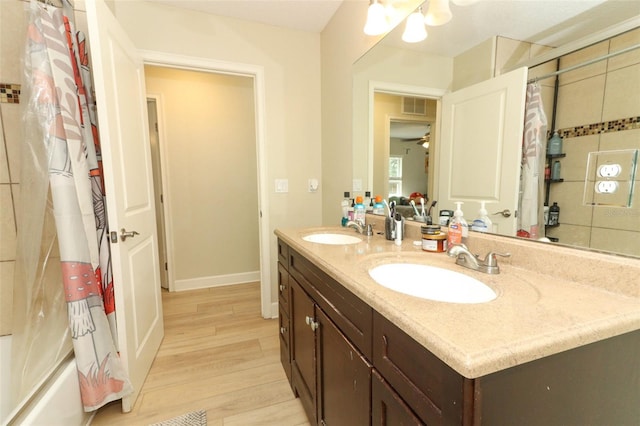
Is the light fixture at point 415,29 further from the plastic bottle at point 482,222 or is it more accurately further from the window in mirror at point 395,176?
the plastic bottle at point 482,222

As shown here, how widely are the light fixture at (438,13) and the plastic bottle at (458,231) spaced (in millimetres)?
834

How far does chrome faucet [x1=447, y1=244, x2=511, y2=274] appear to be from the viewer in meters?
0.81

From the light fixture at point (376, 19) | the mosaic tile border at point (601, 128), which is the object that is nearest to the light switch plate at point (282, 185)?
the light fixture at point (376, 19)

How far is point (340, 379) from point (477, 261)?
0.59m

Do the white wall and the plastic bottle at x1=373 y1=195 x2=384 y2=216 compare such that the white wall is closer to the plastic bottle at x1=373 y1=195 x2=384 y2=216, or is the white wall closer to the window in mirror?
the plastic bottle at x1=373 y1=195 x2=384 y2=216

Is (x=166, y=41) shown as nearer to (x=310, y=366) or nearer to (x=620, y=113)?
(x=310, y=366)

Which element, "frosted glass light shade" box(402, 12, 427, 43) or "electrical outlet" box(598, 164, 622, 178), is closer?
"electrical outlet" box(598, 164, 622, 178)

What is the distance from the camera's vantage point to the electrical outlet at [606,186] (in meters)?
0.71

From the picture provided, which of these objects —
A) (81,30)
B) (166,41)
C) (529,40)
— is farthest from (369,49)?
(81,30)

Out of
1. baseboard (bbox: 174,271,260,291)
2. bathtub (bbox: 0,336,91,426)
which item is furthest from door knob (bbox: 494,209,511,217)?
baseboard (bbox: 174,271,260,291)

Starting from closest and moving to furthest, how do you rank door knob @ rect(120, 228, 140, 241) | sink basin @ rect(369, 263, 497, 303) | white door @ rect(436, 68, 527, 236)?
1. sink basin @ rect(369, 263, 497, 303)
2. white door @ rect(436, 68, 527, 236)
3. door knob @ rect(120, 228, 140, 241)

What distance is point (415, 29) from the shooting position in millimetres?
1310

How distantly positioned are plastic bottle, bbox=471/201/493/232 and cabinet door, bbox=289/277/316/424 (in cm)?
73

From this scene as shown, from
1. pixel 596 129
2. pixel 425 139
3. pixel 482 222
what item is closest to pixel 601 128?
pixel 596 129
